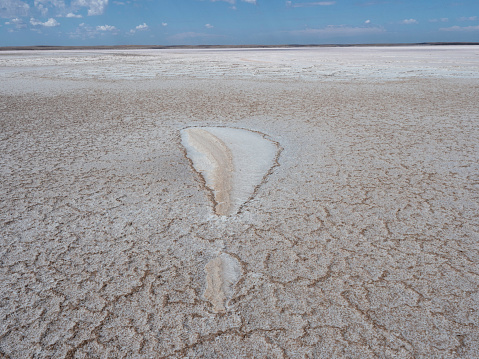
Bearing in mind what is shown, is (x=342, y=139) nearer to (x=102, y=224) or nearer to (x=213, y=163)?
(x=213, y=163)

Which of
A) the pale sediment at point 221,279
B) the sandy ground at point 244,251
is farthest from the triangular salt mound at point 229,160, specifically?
the pale sediment at point 221,279

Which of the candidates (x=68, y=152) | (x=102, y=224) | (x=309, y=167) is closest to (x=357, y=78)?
(x=309, y=167)

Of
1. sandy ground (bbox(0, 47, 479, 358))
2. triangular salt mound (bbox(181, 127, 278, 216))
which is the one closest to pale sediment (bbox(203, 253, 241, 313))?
sandy ground (bbox(0, 47, 479, 358))

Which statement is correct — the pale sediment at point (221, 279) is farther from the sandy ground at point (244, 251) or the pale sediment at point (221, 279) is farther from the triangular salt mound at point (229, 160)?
the triangular salt mound at point (229, 160)

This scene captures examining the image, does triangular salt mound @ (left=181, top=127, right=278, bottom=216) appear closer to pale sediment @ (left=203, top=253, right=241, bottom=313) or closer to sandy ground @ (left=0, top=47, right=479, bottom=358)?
sandy ground @ (left=0, top=47, right=479, bottom=358)

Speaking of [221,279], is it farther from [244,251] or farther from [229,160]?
[229,160]

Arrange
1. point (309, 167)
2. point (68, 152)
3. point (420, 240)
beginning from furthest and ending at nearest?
point (68, 152), point (309, 167), point (420, 240)
